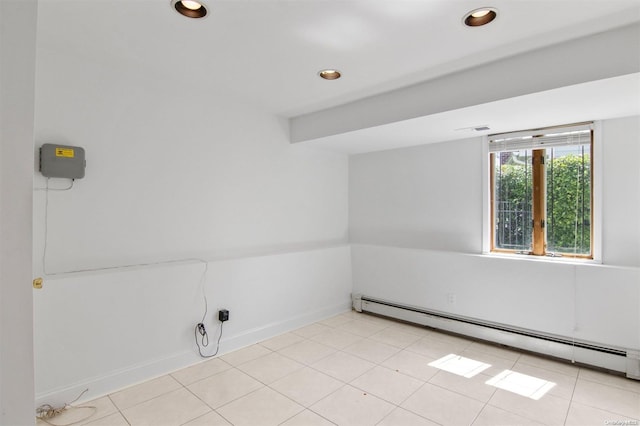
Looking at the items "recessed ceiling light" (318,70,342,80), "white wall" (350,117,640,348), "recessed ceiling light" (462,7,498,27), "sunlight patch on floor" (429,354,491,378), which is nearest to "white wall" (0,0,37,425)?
"recessed ceiling light" (462,7,498,27)

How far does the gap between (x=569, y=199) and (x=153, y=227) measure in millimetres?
3991

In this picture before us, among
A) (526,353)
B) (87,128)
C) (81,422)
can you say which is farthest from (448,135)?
(81,422)

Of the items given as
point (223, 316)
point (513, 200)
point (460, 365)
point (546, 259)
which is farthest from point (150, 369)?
point (513, 200)

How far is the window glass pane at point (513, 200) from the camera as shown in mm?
3637

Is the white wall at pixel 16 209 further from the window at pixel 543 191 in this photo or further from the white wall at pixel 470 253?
the window at pixel 543 191

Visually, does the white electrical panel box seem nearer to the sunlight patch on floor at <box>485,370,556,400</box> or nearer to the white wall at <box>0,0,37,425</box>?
the white wall at <box>0,0,37,425</box>

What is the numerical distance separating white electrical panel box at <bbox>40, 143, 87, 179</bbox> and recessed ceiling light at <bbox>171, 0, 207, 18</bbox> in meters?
1.36

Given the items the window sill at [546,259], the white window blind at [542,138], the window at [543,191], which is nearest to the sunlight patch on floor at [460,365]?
the window sill at [546,259]

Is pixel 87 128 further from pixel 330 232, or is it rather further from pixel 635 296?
pixel 635 296

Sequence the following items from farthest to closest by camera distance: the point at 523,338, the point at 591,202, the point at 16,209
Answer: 1. the point at 523,338
2. the point at 591,202
3. the point at 16,209

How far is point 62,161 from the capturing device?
247 centimetres

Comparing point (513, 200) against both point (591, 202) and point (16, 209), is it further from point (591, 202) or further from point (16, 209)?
point (16, 209)

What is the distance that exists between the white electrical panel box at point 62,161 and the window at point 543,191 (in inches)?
155

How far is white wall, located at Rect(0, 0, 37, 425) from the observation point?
2.48 ft
